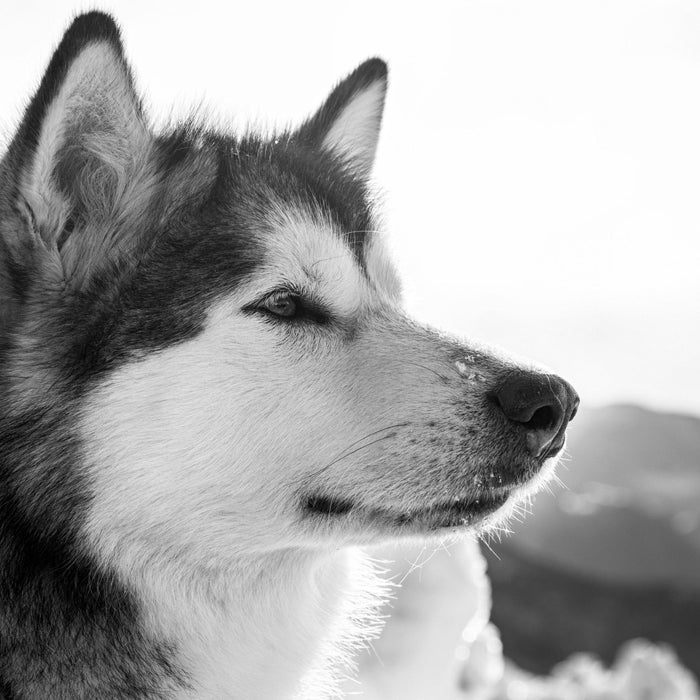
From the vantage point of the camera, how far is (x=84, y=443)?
2.29m

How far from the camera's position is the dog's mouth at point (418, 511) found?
2316 mm

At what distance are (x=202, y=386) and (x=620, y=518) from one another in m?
13.0

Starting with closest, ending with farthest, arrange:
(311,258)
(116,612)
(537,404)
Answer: (537,404) → (116,612) → (311,258)

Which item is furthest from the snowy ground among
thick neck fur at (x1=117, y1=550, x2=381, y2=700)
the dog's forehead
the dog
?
the dog's forehead

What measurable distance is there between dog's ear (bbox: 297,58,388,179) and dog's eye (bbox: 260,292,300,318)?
3.12 ft

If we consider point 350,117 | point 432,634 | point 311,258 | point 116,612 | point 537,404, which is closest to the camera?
point 537,404

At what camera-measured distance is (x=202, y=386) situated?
2.29 meters

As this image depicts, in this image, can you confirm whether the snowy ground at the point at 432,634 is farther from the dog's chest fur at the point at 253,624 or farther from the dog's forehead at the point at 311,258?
the dog's forehead at the point at 311,258

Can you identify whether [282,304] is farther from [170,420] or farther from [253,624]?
[253,624]

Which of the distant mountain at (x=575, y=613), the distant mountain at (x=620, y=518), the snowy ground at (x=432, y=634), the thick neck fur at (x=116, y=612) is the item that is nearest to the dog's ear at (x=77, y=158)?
the thick neck fur at (x=116, y=612)

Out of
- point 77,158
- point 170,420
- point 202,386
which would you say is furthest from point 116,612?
point 77,158

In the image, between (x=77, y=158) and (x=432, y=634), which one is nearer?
(x=77, y=158)

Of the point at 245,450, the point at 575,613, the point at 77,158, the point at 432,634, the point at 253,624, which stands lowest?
the point at 575,613

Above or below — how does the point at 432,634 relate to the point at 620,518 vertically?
above
